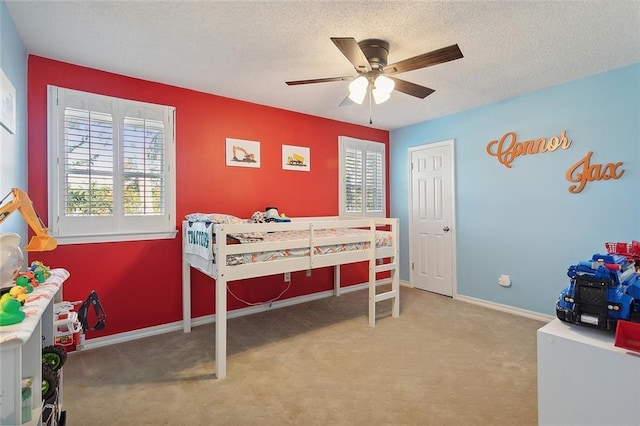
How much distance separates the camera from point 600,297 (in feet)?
3.89

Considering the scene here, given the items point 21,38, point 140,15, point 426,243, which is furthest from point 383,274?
point 21,38

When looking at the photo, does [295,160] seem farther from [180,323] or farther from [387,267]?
[180,323]

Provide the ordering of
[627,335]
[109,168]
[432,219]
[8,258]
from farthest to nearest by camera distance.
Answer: [432,219]
[109,168]
[8,258]
[627,335]

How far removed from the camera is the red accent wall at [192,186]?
2.47 meters

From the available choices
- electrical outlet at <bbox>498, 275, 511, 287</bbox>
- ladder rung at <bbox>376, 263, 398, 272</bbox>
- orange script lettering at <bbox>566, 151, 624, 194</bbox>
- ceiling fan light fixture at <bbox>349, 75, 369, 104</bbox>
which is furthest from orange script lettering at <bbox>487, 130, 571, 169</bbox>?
ceiling fan light fixture at <bbox>349, 75, 369, 104</bbox>

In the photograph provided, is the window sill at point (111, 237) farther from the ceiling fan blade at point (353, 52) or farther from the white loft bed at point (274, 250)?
the ceiling fan blade at point (353, 52)

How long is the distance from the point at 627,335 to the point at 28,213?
2.51 meters

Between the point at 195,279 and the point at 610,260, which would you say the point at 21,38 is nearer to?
the point at 195,279

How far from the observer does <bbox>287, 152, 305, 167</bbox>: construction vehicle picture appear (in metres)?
3.77

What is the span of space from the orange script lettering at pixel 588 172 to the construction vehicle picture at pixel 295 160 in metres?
2.75

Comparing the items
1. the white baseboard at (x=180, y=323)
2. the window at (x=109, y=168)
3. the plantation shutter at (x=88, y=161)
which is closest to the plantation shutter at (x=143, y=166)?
the window at (x=109, y=168)

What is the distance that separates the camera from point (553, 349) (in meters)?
1.21

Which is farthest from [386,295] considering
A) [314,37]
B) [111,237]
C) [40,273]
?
[40,273]

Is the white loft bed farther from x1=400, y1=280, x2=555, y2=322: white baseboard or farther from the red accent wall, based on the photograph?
x1=400, y1=280, x2=555, y2=322: white baseboard
